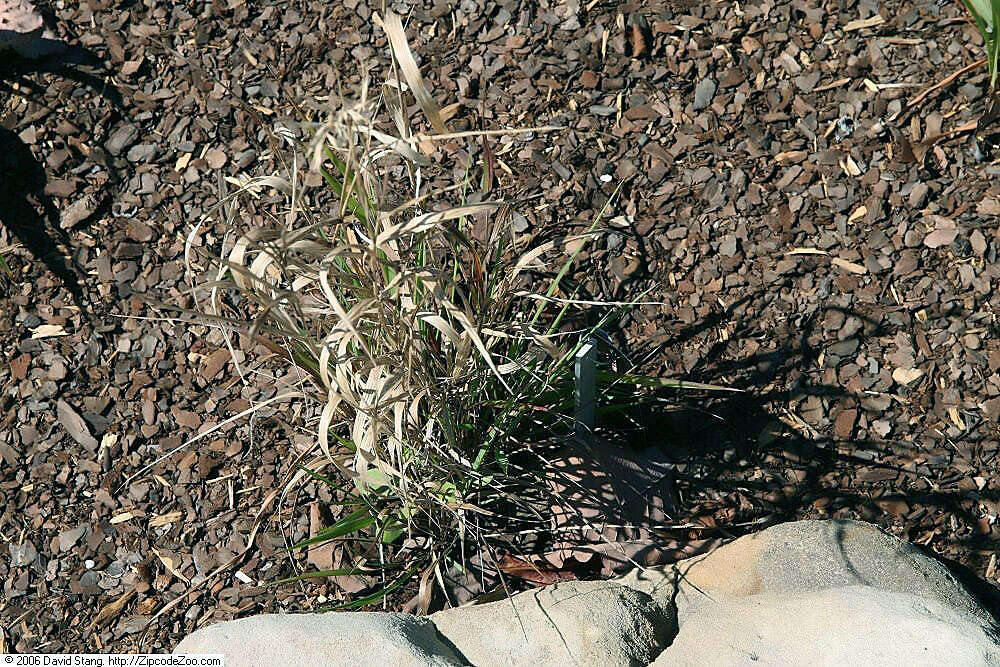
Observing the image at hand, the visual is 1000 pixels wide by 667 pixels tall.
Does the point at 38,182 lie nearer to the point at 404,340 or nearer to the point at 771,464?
the point at 404,340

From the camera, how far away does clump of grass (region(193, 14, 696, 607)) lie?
1.46 metres

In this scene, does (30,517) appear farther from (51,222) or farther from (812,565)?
(812,565)

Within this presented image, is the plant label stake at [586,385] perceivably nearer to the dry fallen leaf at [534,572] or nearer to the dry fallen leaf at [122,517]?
the dry fallen leaf at [534,572]

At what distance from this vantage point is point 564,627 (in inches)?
66.3

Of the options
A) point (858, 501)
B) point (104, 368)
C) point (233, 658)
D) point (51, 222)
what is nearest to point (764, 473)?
point (858, 501)

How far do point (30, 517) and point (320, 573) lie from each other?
0.80 meters

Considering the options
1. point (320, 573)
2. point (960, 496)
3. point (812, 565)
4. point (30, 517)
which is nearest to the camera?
point (812, 565)

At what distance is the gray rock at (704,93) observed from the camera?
2.57 m

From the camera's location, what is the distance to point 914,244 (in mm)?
2305

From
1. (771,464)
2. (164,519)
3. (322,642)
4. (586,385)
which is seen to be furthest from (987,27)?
(164,519)

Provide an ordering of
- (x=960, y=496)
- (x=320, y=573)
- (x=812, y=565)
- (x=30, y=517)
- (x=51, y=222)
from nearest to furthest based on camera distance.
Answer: (x=812, y=565), (x=320, y=573), (x=960, y=496), (x=30, y=517), (x=51, y=222)

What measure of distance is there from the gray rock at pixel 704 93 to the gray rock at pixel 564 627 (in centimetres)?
142

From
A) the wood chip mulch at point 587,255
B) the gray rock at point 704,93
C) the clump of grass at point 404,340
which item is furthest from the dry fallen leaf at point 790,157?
the clump of grass at point 404,340

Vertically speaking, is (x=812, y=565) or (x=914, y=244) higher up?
(x=914, y=244)
